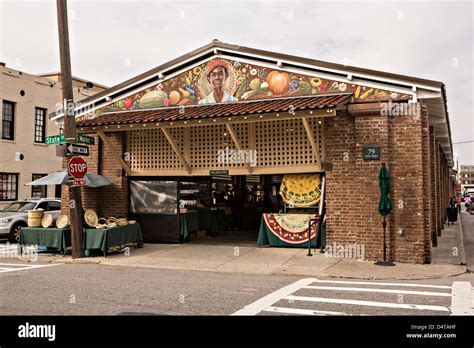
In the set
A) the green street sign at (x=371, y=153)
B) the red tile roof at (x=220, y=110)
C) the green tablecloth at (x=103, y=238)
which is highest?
the red tile roof at (x=220, y=110)

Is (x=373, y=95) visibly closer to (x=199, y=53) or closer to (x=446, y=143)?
(x=199, y=53)

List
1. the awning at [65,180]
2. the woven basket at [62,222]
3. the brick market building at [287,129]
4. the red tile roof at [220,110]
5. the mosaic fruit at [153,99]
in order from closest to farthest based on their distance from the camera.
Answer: the brick market building at [287,129]
the red tile roof at [220,110]
the woven basket at [62,222]
the awning at [65,180]
the mosaic fruit at [153,99]

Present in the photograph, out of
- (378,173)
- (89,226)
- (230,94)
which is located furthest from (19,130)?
(378,173)

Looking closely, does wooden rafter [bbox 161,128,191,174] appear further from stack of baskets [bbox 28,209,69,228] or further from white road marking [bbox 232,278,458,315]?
white road marking [bbox 232,278,458,315]

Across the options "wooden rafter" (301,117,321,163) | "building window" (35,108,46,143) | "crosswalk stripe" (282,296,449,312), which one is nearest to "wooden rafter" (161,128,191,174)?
"wooden rafter" (301,117,321,163)

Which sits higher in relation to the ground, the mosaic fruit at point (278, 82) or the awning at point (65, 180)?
the mosaic fruit at point (278, 82)

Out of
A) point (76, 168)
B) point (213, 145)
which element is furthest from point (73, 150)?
point (213, 145)

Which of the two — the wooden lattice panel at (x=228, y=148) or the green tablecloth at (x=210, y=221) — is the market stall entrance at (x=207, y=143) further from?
the green tablecloth at (x=210, y=221)

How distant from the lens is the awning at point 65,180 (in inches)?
547

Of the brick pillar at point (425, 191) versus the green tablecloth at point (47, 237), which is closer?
the brick pillar at point (425, 191)

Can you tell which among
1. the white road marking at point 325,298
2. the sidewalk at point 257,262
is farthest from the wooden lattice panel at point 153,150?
the white road marking at point 325,298

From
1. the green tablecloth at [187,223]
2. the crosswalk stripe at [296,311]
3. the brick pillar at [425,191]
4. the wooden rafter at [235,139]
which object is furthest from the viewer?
the green tablecloth at [187,223]

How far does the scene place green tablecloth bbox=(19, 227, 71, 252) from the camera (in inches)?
518

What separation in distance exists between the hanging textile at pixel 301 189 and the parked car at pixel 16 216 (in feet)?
27.1
